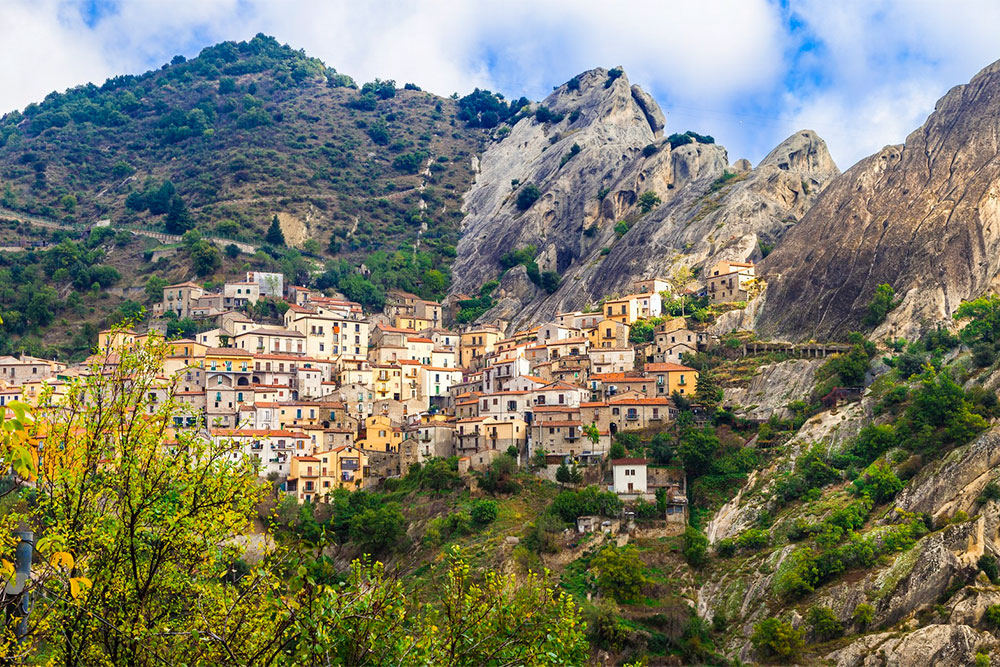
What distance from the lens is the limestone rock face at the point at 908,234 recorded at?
269 ft

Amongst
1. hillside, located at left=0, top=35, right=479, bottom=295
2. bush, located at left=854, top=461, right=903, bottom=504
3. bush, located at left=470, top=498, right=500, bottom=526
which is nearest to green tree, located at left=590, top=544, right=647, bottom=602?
bush, located at left=470, top=498, right=500, bottom=526

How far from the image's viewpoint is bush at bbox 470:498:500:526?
65.5m

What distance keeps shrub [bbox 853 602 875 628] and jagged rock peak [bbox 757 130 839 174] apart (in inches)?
2974

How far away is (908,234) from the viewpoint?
87.8 m

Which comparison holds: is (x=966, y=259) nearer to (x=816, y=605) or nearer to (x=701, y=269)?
(x=701, y=269)

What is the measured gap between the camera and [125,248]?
130000 mm

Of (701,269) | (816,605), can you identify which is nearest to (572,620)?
(816,605)

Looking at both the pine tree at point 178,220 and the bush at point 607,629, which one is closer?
the bush at point 607,629

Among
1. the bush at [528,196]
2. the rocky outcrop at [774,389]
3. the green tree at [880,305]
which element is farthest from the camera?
the bush at [528,196]

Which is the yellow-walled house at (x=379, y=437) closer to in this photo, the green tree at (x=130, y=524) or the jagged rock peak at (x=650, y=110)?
the green tree at (x=130, y=524)

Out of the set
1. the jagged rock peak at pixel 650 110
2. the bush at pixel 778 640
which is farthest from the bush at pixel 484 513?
the jagged rock peak at pixel 650 110

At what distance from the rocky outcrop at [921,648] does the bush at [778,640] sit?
1683 mm

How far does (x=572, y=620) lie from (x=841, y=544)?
45.9 metres

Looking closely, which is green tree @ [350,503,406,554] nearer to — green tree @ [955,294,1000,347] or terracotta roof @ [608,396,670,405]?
terracotta roof @ [608,396,670,405]
